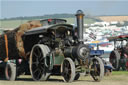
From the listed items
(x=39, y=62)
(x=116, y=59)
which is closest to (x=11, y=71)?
(x=39, y=62)

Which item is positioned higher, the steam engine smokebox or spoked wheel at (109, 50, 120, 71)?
the steam engine smokebox

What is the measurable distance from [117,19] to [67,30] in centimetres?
14071

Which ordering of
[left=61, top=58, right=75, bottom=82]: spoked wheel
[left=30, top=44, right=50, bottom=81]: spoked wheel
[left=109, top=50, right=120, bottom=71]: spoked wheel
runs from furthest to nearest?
[left=109, top=50, right=120, bottom=71]: spoked wheel, [left=30, top=44, right=50, bottom=81]: spoked wheel, [left=61, top=58, right=75, bottom=82]: spoked wheel

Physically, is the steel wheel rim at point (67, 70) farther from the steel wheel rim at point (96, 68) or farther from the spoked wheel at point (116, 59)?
the spoked wheel at point (116, 59)

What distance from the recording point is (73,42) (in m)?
13.1

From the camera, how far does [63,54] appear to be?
42.0 ft

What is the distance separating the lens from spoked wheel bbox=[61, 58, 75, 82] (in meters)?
11.8

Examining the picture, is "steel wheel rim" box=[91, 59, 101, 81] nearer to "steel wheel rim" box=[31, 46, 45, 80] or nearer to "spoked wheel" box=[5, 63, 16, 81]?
"steel wheel rim" box=[31, 46, 45, 80]

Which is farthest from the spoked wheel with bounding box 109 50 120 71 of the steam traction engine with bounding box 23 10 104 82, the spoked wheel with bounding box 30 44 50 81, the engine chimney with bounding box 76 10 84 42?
the engine chimney with bounding box 76 10 84 42

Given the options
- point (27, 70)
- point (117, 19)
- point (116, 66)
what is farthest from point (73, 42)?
point (117, 19)

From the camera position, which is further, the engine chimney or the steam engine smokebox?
the engine chimney

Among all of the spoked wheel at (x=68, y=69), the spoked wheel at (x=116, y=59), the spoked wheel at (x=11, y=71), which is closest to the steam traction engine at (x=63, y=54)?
the spoked wheel at (x=68, y=69)

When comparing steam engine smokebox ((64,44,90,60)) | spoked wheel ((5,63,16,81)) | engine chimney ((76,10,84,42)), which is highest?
engine chimney ((76,10,84,42))

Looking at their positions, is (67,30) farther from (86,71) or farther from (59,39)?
(86,71)
